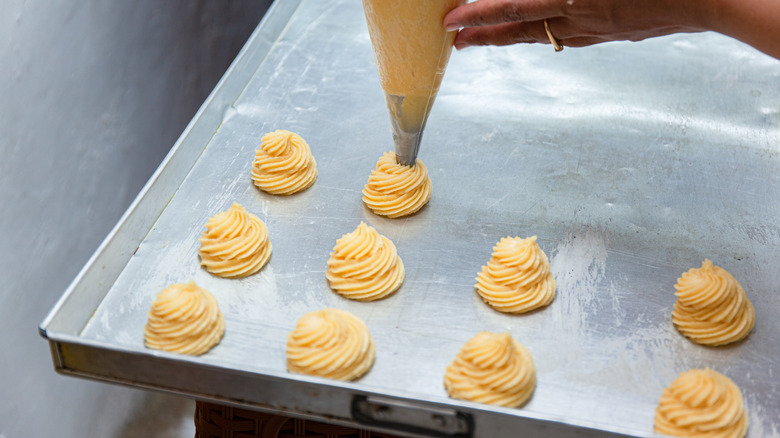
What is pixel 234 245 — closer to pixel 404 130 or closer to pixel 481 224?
pixel 404 130

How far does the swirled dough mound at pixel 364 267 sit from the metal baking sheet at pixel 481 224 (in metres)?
0.03

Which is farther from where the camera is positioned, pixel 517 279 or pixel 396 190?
pixel 396 190

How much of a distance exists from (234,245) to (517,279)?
678 mm

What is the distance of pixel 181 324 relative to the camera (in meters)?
1.55

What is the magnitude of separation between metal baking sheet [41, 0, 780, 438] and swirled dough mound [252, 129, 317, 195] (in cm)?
3

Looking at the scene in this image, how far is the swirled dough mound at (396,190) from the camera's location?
1.92 meters

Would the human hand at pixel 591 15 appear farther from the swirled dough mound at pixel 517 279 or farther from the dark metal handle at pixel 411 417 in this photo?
the dark metal handle at pixel 411 417

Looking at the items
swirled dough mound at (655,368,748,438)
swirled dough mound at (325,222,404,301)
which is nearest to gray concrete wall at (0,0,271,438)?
swirled dough mound at (325,222,404,301)

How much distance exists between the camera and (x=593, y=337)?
5.34 feet

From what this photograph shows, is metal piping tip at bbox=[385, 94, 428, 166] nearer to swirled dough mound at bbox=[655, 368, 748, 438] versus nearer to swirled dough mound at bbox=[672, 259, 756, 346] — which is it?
swirled dough mound at bbox=[672, 259, 756, 346]

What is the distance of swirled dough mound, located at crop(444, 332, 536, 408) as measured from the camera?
4.84 ft

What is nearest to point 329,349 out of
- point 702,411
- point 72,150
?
point 702,411

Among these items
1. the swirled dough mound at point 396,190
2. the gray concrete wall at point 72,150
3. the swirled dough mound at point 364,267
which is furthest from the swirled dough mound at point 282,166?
the gray concrete wall at point 72,150

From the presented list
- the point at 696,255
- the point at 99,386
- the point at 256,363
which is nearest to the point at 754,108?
the point at 696,255
